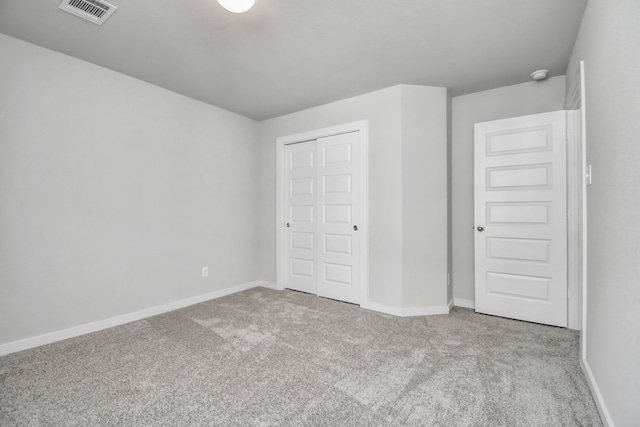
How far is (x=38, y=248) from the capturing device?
239 cm

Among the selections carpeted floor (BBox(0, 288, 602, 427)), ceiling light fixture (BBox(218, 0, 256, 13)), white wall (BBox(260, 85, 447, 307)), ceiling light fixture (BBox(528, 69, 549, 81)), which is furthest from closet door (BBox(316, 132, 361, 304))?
ceiling light fixture (BBox(218, 0, 256, 13))

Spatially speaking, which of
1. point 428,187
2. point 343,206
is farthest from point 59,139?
point 428,187

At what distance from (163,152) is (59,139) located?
89 cm

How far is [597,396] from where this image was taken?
158 cm

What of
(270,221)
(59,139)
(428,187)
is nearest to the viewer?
(59,139)

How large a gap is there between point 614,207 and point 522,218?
167 centimetres

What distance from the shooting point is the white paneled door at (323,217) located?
11.6 ft

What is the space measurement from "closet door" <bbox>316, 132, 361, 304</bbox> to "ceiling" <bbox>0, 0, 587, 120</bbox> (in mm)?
770

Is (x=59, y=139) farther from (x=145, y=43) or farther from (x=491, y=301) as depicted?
(x=491, y=301)

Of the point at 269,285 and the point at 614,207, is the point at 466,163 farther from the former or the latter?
the point at 269,285

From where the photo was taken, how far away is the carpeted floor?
1.55 meters

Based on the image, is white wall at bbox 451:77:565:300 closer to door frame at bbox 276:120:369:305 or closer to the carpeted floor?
the carpeted floor

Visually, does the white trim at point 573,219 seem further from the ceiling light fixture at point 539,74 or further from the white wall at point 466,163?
the white wall at point 466,163

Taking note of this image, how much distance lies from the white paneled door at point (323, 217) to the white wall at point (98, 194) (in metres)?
0.94
